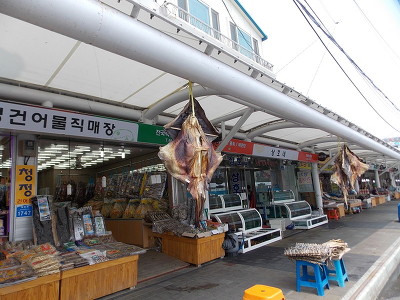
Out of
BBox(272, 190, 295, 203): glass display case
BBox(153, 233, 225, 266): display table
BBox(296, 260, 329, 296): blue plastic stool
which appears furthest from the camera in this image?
BBox(272, 190, 295, 203): glass display case

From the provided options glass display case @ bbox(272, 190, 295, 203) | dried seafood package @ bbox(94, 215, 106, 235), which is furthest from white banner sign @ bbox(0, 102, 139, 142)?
glass display case @ bbox(272, 190, 295, 203)

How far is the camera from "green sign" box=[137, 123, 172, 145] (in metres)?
7.09

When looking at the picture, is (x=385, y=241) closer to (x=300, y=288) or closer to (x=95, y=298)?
(x=300, y=288)

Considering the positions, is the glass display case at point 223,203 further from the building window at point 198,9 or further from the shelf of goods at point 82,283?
the building window at point 198,9

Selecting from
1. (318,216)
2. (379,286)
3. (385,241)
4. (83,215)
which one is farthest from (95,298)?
(318,216)

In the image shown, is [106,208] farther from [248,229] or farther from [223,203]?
[248,229]

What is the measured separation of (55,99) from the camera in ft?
19.0

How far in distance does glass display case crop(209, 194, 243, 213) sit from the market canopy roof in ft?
10.4

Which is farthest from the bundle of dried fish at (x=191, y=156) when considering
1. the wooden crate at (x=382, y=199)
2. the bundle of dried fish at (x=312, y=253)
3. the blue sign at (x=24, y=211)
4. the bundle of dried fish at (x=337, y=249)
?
the wooden crate at (x=382, y=199)

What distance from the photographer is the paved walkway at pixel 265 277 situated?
530 cm

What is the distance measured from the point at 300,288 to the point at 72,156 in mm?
8141

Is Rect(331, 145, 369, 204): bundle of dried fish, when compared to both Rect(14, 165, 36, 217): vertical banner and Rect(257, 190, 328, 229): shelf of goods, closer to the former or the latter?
Rect(257, 190, 328, 229): shelf of goods

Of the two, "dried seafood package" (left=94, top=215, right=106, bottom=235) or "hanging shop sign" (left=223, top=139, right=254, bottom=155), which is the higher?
"hanging shop sign" (left=223, top=139, right=254, bottom=155)

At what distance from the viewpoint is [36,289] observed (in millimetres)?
4496
